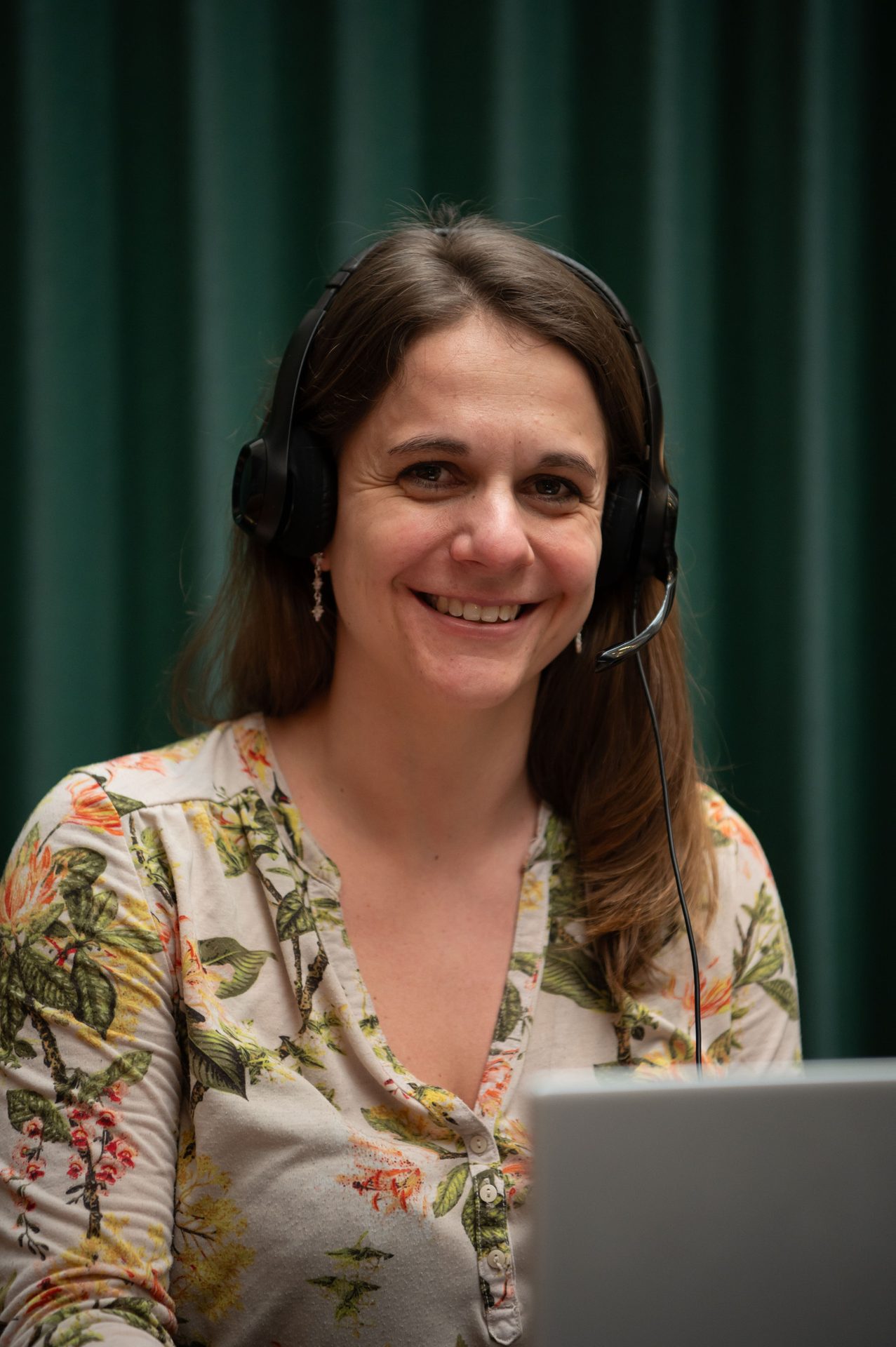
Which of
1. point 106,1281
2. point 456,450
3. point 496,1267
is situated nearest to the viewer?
point 106,1281

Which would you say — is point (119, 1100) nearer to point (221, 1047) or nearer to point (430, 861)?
point (221, 1047)

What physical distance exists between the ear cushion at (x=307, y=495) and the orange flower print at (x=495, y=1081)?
19.4 inches

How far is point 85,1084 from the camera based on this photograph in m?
0.88

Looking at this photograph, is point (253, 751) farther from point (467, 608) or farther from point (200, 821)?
point (467, 608)

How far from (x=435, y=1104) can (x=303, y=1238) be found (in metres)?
0.14

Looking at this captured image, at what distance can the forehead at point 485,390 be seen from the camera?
1033 millimetres

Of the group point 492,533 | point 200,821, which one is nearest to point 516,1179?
point 200,821

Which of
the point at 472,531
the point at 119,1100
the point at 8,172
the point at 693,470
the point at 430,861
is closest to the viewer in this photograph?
the point at 119,1100

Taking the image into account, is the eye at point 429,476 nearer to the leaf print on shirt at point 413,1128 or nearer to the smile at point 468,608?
the smile at point 468,608

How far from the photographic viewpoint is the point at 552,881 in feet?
3.83

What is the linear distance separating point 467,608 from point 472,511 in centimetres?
9

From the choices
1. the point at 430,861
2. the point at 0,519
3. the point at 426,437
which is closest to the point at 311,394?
the point at 426,437

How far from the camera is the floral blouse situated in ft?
2.80

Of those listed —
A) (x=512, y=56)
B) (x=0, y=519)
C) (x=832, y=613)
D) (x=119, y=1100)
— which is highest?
(x=512, y=56)
